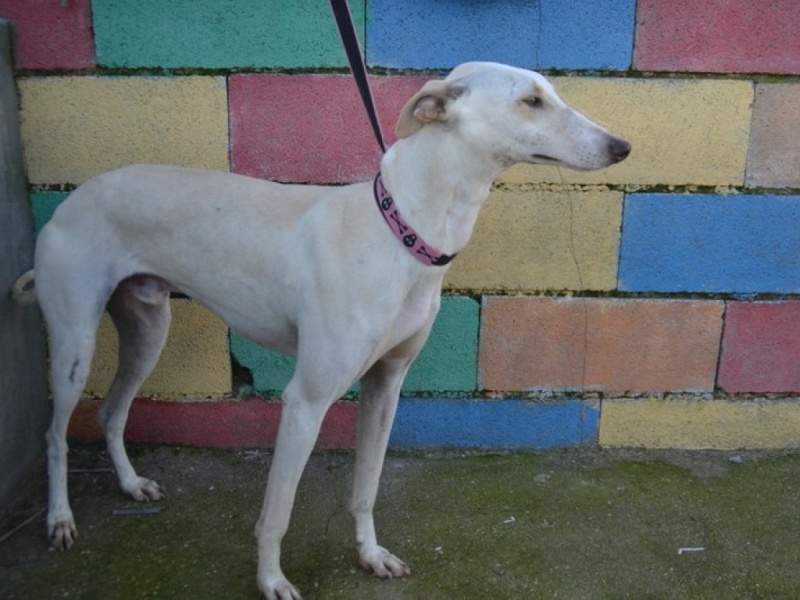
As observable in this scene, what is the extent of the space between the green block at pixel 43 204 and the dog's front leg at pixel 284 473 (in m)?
1.54

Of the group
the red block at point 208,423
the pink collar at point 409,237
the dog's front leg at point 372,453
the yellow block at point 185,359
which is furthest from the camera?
the red block at point 208,423

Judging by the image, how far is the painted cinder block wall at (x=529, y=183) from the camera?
3234 mm

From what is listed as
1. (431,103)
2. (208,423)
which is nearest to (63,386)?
(208,423)

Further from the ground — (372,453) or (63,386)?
(63,386)

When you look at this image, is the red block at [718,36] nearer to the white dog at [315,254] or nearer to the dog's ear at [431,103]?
the white dog at [315,254]

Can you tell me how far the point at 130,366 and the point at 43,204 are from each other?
2.59 ft

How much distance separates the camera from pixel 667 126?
3.34 meters

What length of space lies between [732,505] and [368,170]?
203 centimetres

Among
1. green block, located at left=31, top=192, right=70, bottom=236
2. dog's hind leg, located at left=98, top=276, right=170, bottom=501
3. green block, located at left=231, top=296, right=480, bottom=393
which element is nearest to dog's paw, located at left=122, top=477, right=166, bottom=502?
dog's hind leg, located at left=98, top=276, right=170, bottom=501

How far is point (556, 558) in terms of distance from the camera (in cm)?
293

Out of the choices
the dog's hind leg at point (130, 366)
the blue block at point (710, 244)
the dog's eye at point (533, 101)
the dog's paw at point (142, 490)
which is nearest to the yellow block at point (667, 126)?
the blue block at point (710, 244)

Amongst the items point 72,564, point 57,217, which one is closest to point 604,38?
point 57,217

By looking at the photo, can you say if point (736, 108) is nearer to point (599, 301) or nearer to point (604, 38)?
point (604, 38)

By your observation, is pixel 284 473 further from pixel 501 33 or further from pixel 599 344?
pixel 501 33
